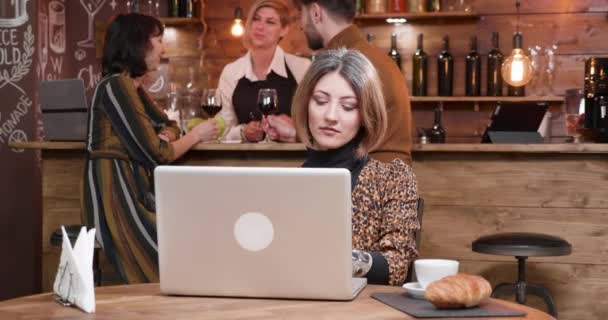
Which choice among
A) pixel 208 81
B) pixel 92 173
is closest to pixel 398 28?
pixel 208 81

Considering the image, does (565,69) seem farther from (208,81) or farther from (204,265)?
(204,265)

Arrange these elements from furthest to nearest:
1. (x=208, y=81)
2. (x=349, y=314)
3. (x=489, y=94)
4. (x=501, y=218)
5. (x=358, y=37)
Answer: (x=208, y=81), (x=489, y=94), (x=501, y=218), (x=358, y=37), (x=349, y=314)

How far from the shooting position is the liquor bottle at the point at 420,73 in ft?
19.6

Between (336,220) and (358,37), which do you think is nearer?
(336,220)

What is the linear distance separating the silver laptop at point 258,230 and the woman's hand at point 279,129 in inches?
79.8

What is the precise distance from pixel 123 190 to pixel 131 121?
0.27 m

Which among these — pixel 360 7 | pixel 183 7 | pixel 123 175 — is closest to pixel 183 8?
pixel 183 7

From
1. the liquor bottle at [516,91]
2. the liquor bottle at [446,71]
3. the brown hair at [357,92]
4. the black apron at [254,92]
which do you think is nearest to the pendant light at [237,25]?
the black apron at [254,92]

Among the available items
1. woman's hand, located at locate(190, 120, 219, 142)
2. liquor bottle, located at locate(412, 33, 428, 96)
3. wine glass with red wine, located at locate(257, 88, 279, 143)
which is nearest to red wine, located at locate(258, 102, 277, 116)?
wine glass with red wine, located at locate(257, 88, 279, 143)

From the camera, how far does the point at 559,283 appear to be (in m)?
3.63

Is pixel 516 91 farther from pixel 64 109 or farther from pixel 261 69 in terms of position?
pixel 64 109

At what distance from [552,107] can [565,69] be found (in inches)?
10.5

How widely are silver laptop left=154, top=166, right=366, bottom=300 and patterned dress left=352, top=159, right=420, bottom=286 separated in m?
0.42

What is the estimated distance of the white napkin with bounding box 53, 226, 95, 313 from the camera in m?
1.72
